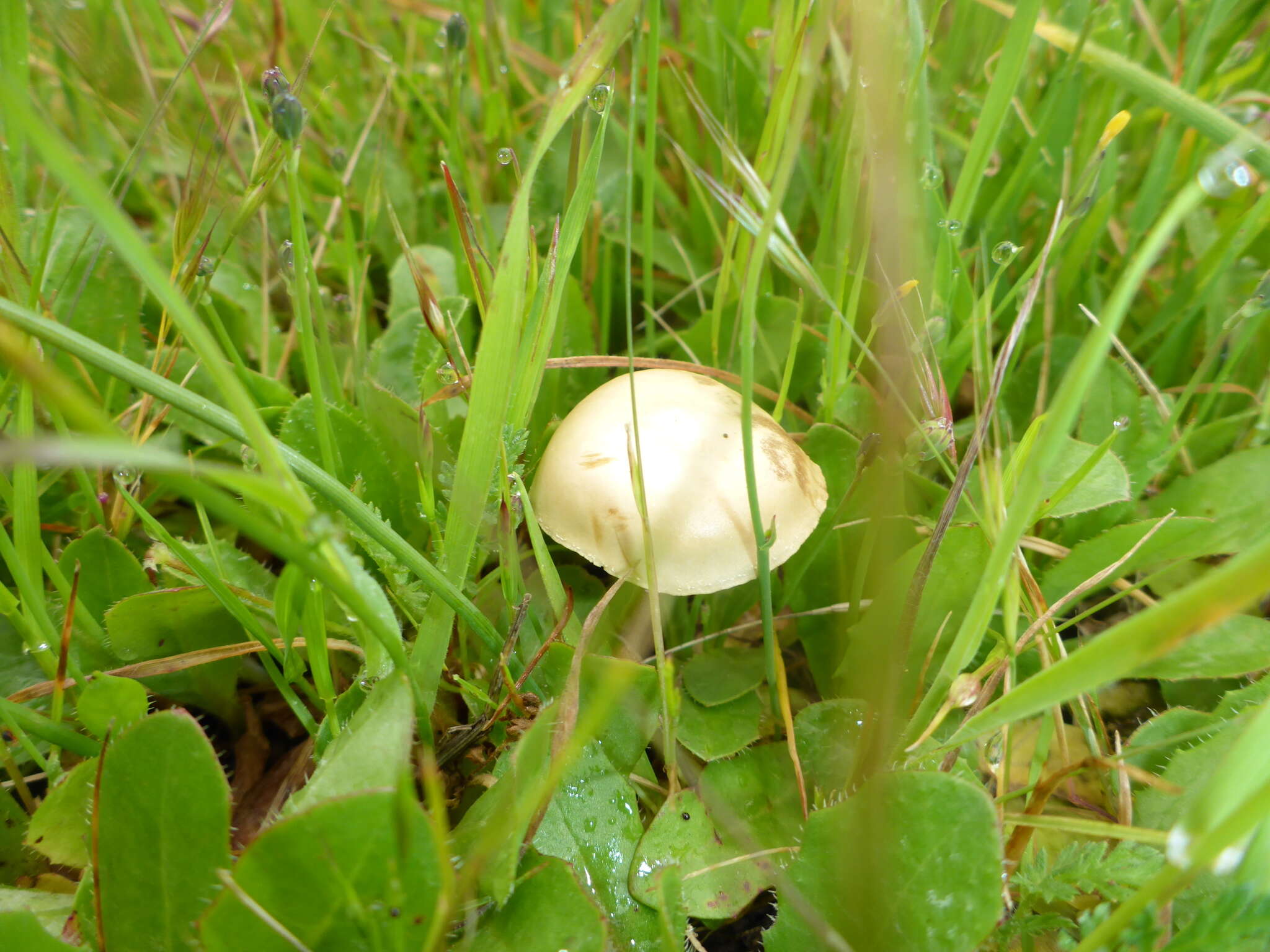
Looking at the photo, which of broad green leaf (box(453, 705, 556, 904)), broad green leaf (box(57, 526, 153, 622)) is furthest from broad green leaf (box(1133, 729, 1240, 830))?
broad green leaf (box(57, 526, 153, 622))

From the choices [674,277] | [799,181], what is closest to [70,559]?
[674,277]

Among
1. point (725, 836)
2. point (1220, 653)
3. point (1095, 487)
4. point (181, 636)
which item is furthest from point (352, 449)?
point (1220, 653)

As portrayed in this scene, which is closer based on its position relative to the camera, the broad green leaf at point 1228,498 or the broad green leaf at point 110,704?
the broad green leaf at point 110,704

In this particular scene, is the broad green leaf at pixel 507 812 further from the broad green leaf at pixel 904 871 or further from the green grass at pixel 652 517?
the broad green leaf at pixel 904 871

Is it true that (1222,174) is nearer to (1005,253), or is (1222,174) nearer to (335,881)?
(1005,253)

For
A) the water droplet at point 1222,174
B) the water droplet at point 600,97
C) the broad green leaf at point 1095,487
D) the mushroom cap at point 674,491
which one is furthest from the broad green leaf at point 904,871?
the water droplet at point 600,97

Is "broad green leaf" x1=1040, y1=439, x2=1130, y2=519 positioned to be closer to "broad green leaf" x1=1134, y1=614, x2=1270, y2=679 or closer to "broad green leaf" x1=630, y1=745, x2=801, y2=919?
"broad green leaf" x1=1134, y1=614, x2=1270, y2=679
